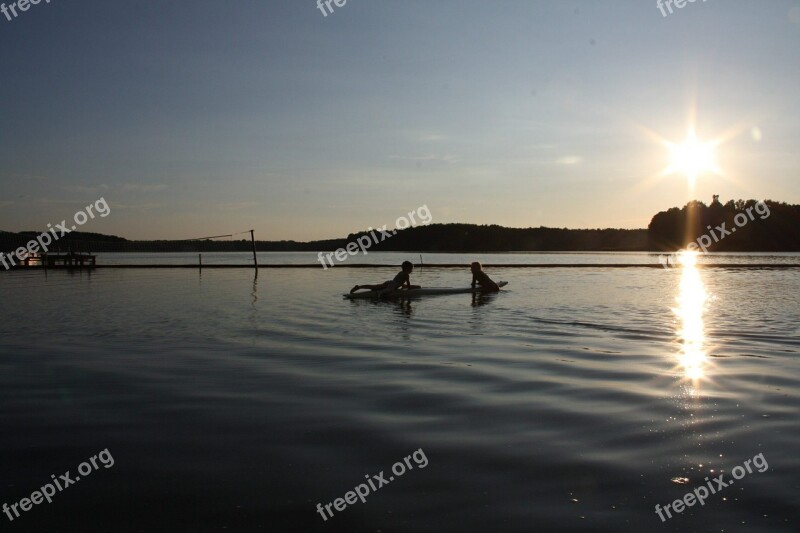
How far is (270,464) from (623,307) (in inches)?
766

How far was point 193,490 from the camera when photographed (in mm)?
5383

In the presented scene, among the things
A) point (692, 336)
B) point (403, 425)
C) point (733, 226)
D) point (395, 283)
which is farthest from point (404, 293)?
point (733, 226)

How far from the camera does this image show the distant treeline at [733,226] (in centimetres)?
16075

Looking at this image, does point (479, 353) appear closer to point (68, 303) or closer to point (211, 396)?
point (211, 396)

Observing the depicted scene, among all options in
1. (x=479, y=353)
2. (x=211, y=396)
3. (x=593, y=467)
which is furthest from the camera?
(x=479, y=353)

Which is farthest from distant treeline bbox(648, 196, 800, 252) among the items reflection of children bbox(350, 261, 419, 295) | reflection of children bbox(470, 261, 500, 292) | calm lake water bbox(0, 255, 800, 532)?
calm lake water bbox(0, 255, 800, 532)

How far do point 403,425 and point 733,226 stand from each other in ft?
570

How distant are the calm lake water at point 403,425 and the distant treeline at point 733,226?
152656mm

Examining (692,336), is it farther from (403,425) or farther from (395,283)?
(395,283)

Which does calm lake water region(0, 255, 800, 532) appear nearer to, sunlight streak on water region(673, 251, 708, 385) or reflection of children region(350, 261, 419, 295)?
sunlight streak on water region(673, 251, 708, 385)

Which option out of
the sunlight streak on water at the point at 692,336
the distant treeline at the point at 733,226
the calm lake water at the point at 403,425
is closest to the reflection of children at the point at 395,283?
the calm lake water at the point at 403,425

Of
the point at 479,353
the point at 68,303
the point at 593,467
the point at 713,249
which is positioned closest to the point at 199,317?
the point at 68,303

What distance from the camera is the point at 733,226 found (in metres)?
161

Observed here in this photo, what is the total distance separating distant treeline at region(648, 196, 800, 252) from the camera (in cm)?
16075
